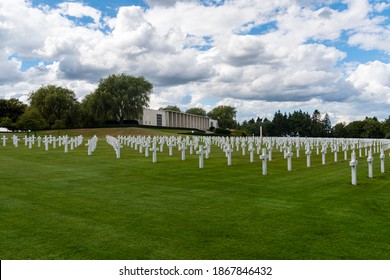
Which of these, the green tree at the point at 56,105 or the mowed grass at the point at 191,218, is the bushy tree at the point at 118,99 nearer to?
the green tree at the point at 56,105

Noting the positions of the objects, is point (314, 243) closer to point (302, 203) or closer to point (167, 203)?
point (302, 203)

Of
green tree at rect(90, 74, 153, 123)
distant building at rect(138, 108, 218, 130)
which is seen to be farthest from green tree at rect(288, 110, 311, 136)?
green tree at rect(90, 74, 153, 123)

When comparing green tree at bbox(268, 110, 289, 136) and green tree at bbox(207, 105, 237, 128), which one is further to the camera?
green tree at bbox(207, 105, 237, 128)

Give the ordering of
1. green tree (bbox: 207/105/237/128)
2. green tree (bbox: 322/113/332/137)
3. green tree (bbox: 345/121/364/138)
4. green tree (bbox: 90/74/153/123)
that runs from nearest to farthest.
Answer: green tree (bbox: 90/74/153/123), green tree (bbox: 345/121/364/138), green tree (bbox: 322/113/332/137), green tree (bbox: 207/105/237/128)

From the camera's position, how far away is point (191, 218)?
677 centimetres

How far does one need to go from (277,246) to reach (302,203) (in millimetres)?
3218

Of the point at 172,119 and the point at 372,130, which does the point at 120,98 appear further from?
the point at 372,130

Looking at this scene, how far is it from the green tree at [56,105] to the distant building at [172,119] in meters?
19.8

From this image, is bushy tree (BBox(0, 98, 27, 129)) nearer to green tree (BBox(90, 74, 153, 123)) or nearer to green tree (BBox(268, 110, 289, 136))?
green tree (BBox(90, 74, 153, 123))

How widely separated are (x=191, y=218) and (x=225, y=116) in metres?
144

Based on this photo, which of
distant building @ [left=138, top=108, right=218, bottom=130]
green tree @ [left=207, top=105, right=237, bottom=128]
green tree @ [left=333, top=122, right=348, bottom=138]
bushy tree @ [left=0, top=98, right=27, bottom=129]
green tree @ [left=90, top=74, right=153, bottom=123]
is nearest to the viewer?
green tree @ [left=90, top=74, right=153, bottom=123]

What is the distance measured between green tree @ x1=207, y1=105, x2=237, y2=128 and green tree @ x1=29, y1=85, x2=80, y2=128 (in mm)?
76245

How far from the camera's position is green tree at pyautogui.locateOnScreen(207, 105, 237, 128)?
148625 mm

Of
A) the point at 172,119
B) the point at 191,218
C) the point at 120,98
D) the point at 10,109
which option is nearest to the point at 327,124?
the point at 172,119
